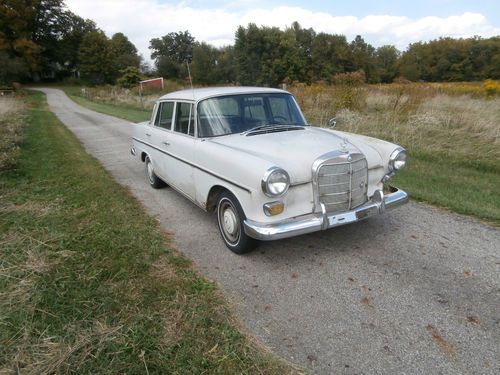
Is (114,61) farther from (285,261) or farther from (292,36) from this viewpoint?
(285,261)

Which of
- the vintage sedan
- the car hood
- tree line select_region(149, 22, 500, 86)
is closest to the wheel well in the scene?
the vintage sedan

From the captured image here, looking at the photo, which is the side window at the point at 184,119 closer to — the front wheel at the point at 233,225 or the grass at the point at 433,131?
the front wheel at the point at 233,225

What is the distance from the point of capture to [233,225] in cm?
354

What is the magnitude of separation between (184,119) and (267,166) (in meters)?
1.93

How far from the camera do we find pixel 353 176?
3.36 metres

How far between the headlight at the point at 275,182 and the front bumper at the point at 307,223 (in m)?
0.31

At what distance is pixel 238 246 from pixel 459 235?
8.32 feet

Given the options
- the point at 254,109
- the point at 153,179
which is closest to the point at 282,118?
the point at 254,109

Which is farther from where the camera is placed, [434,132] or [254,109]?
[434,132]

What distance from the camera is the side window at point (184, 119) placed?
4285mm

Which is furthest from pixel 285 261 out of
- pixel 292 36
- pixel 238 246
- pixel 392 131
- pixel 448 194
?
pixel 292 36

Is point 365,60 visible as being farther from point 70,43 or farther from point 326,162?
point 326,162

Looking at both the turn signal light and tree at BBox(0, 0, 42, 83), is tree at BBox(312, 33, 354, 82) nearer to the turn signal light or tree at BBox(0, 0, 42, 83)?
tree at BBox(0, 0, 42, 83)

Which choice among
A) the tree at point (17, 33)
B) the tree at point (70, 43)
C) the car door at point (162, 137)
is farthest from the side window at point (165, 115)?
the tree at point (70, 43)
